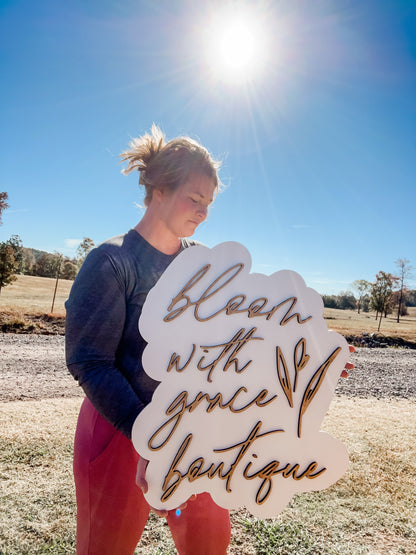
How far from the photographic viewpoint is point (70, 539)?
2336 mm

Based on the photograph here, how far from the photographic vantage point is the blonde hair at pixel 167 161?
1.39m

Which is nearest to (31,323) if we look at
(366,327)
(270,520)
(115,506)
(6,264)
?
(6,264)

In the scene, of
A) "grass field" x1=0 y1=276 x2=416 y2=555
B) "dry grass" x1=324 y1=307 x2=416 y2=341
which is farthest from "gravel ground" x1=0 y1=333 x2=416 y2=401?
"dry grass" x1=324 y1=307 x2=416 y2=341

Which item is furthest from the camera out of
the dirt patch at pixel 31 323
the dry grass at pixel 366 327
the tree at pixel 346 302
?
the tree at pixel 346 302

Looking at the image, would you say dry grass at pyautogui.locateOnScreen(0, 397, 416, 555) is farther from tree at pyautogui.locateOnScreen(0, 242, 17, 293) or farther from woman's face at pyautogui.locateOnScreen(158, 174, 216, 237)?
tree at pyautogui.locateOnScreen(0, 242, 17, 293)

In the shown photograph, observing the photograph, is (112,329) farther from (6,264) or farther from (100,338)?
(6,264)

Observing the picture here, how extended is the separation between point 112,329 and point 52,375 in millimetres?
6686

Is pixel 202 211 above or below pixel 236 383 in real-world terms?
above

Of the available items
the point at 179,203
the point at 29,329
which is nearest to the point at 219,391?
the point at 179,203

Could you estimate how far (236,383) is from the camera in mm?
1332

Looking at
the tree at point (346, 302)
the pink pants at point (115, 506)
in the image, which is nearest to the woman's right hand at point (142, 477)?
the pink pants at point (115, 506)

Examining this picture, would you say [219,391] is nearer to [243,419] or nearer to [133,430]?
[243,419]

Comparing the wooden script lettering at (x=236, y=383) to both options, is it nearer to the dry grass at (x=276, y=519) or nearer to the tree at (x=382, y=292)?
the dry grass at (x=276, y=519)

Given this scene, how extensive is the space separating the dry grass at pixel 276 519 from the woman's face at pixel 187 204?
216cm
